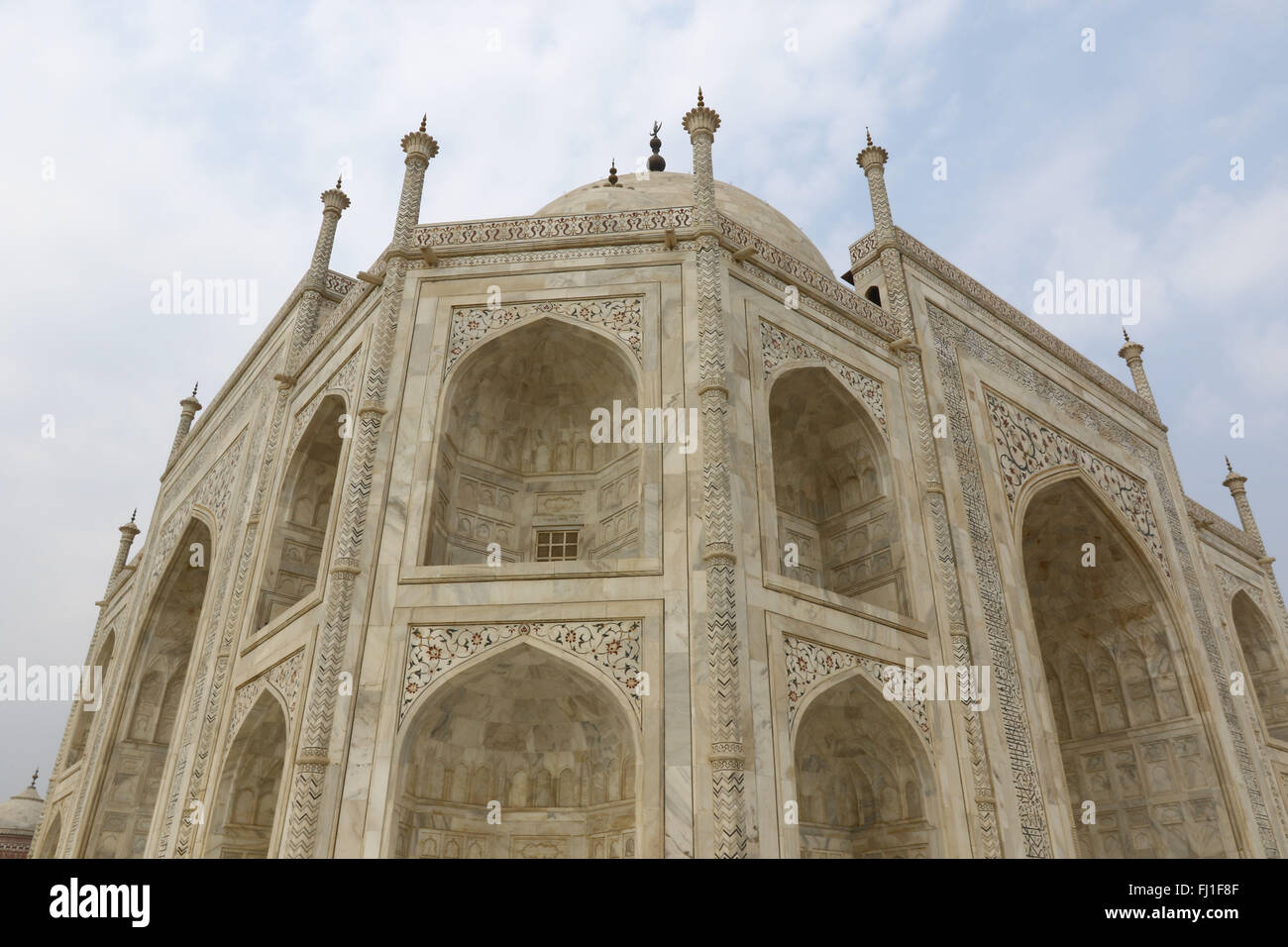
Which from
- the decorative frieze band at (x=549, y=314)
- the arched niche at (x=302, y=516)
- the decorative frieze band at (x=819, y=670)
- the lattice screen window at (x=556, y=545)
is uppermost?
the decorative frieze band at (x=549, y=314)

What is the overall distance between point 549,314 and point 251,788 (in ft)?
19.9

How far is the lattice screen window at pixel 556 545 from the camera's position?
32.9ft

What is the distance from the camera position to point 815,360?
10.7 meters

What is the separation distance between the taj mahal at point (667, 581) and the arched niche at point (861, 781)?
0.04 m

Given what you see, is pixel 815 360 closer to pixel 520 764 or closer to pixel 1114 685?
pixel 520 764

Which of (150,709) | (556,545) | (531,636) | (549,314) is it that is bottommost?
(531,636)

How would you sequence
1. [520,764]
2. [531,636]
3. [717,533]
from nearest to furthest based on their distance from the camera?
1. [531,636]
2. [717,533]
3. [520,764]

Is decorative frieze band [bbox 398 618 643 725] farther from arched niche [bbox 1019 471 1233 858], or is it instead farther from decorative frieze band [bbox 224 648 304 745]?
arched niche [bbox 1019 471 1233 858]

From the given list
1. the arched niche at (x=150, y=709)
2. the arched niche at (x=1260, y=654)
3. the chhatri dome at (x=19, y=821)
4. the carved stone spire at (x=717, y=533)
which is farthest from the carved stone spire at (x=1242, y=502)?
the chhatri dome at (x=19, y=821)

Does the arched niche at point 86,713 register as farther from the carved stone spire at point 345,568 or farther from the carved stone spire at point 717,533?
the carved stone spire at point 717,533

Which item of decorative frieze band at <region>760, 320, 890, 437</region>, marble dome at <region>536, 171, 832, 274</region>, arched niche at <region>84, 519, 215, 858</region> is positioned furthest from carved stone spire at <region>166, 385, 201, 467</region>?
decorative frieze band at <region>760, 320, 890, 437</region>

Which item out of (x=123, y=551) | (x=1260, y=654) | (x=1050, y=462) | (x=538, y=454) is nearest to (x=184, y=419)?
(x=123, y=551)

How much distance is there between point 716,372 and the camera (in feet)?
29.9

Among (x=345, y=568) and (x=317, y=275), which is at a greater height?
(x=317, y=275)
